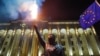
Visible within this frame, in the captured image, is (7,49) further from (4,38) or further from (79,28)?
(79,28)

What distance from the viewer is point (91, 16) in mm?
8445

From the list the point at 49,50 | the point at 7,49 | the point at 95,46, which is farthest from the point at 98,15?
the point at 49,50

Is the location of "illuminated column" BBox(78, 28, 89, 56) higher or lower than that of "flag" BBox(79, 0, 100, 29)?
lower

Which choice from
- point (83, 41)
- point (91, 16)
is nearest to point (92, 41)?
point (83, 41)

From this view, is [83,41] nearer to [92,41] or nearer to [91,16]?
[92,41]

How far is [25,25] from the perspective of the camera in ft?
32.7

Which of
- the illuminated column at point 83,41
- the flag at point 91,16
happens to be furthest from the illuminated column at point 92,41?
the flag at point 91,16

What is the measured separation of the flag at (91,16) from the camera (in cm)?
818

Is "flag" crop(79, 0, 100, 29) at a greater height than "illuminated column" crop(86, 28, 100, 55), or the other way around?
"flag" crop(79, 0, 100, 29)

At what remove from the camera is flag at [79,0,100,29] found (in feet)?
26.8

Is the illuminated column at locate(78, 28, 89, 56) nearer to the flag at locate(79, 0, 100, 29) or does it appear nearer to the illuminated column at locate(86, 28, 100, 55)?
the illuminated column at locate(86, 28, 100, 55)

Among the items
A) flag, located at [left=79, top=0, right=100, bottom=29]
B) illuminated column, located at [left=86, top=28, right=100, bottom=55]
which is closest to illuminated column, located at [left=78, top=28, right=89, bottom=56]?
illuminated column, located at [left=86, top=28, right=100, bottom=55]

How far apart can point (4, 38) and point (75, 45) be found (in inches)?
128

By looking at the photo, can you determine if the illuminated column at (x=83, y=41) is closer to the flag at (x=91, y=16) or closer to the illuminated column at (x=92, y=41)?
the illuminated column at (x=92, y=41)
